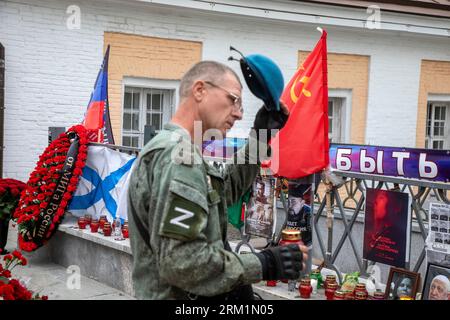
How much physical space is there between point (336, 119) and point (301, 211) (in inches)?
351

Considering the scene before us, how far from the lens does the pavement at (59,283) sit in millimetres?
5777

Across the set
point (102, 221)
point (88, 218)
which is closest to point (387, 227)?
point (102, 221)

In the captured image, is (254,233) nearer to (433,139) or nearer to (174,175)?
(174,175)

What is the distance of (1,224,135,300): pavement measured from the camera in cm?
578

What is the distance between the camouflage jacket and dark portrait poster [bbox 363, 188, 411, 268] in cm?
168

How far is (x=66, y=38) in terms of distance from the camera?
31.4 ft

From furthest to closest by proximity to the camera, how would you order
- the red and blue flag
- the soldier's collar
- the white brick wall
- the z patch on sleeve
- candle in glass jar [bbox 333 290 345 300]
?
1. the white brick wall
2. the red and blue flag
3. candle in glass jar [bbox 333 290 345 300]
4. the soldier's collar
5. the z patch on sleeve

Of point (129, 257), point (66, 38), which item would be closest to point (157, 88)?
point (66, 38)

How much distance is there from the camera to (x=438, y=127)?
574 inches

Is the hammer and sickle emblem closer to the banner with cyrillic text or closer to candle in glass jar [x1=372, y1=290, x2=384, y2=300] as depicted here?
candle in glass jar [x1=372, y1=290, x2=384, y2=300]

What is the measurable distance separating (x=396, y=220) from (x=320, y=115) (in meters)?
1.07

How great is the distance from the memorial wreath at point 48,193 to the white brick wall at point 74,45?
2615mm

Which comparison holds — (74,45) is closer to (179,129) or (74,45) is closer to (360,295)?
(360,295)

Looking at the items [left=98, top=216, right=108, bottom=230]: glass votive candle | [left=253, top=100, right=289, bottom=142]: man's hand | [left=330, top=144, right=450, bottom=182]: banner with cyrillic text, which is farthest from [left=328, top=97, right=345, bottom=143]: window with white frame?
[left=253, top=100, right=289, bottom=142]: man's hand
